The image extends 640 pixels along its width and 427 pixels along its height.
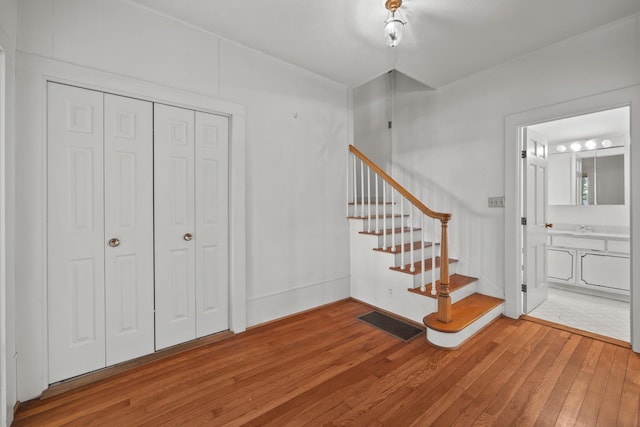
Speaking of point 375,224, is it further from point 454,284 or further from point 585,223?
point 585,223

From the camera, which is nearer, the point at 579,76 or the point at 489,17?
the point at 489,17

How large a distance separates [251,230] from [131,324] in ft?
4.03

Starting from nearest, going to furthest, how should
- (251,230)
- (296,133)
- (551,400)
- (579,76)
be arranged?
1. (551,400)
2. (579,76)
3. (251,230)
4. (296,133)

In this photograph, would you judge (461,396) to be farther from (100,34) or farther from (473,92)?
(100,34)

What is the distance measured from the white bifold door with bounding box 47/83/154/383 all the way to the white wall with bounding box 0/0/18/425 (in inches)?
8.3

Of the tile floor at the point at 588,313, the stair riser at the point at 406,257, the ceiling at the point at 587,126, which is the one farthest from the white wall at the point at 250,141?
the ceiling at the point at 587,126

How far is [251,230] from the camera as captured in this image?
2.83 metres

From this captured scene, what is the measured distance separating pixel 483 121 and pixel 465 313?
7.10 feet

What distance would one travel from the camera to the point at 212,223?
2586 mm

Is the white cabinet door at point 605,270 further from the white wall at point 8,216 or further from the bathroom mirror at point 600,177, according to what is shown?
the white wall at point 8,216

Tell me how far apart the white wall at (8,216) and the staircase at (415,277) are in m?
2.89

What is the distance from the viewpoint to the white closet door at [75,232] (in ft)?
6.21

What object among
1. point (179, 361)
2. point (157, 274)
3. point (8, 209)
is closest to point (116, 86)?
point (8, 209)

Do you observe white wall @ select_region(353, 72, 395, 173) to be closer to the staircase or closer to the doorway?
the staircase
